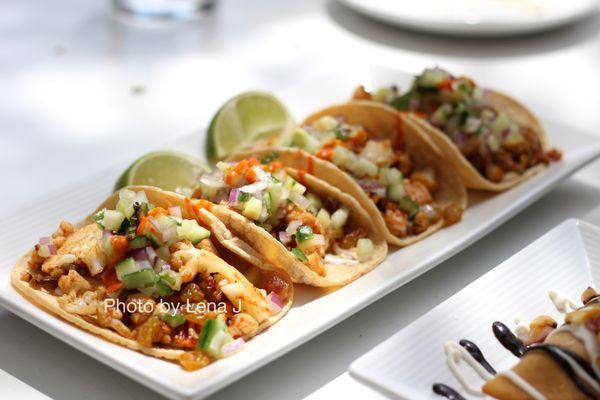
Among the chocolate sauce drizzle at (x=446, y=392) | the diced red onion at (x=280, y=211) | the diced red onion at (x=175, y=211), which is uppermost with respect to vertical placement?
the chocolate sauce drizzle at (x=446, y=392)

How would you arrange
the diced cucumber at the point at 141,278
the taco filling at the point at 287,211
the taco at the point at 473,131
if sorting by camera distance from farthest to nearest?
the taco at the point at 473,131, the taco filling at the point at 287,211, the diced cucumber at the point at 141,278

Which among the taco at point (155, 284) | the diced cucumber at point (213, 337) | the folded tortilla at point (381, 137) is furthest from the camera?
the folded tortilla at point (381, 137)

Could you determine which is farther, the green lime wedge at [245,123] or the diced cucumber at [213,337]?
the green lime wedge at [245,123]

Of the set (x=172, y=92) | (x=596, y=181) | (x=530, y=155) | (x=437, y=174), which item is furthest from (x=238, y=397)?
(x=172, y=92)

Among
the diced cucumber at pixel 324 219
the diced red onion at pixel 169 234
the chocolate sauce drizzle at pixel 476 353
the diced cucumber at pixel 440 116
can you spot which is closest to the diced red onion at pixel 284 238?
the diced cucumber at pixel 324 219

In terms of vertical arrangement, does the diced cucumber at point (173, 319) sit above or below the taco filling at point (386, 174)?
below

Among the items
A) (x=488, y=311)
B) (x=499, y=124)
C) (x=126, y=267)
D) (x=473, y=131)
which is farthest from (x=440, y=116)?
(x=126, y=267)

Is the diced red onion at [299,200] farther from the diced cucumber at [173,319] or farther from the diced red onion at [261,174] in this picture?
the diced cucumber at [173,319]
